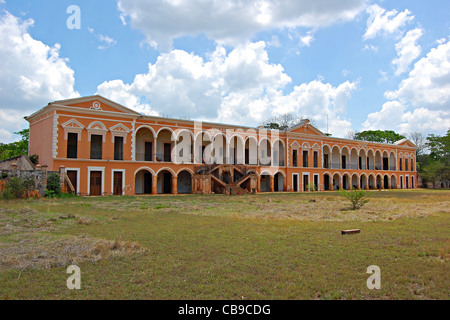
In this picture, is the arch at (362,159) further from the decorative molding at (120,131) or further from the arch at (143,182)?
the decorative molding at (120,131)

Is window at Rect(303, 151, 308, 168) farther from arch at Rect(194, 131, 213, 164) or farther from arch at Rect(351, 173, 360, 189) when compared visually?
arch at Rect(194, 131, 213, 164)

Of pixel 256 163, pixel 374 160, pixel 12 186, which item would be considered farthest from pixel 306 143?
pixel 12 186

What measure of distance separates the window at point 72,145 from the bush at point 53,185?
378 cm

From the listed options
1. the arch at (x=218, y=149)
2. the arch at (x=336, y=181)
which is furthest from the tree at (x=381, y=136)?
the arch at (x=218, y=149)

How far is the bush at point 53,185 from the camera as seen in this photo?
59.3 ft

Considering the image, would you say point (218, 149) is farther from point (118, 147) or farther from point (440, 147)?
point (440, 147)

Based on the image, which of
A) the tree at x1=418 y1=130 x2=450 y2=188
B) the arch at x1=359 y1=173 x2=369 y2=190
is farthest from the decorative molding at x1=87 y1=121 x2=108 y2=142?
the tree at x1=418 y1=130 x2=450 y2=188

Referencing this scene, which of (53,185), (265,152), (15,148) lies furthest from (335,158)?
(15,148)

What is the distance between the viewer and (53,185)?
18328 mm

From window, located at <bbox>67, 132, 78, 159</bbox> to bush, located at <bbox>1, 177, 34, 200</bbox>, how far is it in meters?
5.64

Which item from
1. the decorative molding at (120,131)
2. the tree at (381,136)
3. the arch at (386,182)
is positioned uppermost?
the tree at (381,136)

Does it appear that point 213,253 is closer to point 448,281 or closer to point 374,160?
point 448,281

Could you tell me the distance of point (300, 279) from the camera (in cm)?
401
